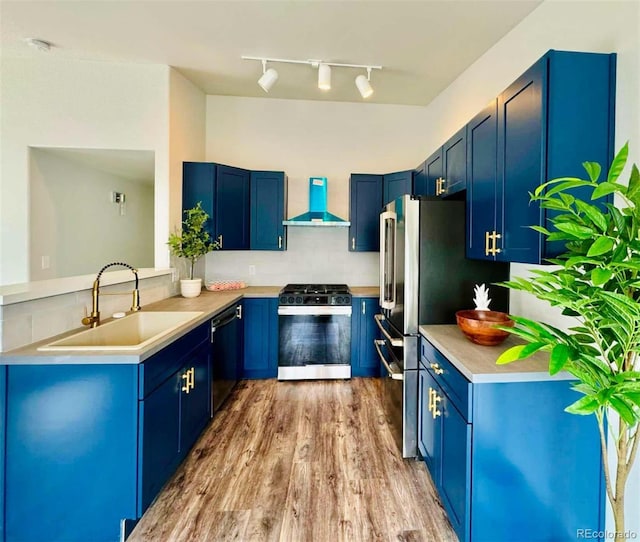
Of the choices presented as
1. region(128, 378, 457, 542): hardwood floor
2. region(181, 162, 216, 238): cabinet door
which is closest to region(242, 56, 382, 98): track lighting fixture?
region(181, 162, 216, 238): cabinet door

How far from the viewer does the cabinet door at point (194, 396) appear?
6.08ft

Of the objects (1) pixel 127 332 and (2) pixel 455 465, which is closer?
(2) pixel 455 465

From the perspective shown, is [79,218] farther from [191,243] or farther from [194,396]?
[194,396]

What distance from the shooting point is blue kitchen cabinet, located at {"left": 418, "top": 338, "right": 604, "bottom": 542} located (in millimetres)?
1275

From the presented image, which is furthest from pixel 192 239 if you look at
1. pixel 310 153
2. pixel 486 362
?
pixel 486 362

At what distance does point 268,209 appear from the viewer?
3420mm

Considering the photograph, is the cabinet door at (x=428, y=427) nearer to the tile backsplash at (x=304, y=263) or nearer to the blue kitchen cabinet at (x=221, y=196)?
the tile backsplash at (x=304, y=263)

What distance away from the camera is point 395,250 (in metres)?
2.12

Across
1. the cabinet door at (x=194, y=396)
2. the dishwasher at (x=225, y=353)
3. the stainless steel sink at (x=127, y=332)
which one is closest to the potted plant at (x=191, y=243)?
the dishwasher at (x=225, y=353)

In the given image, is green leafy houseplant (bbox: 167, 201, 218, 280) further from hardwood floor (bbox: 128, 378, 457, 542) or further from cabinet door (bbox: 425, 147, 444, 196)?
cabinet door (bbox: 425, 147, 444, 196)

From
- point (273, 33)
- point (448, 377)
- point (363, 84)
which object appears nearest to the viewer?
point (448, 377)

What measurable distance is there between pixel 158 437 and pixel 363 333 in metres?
2.18

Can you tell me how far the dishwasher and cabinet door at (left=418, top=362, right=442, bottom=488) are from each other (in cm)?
157

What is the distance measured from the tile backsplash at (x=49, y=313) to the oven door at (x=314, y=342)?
1483mm
